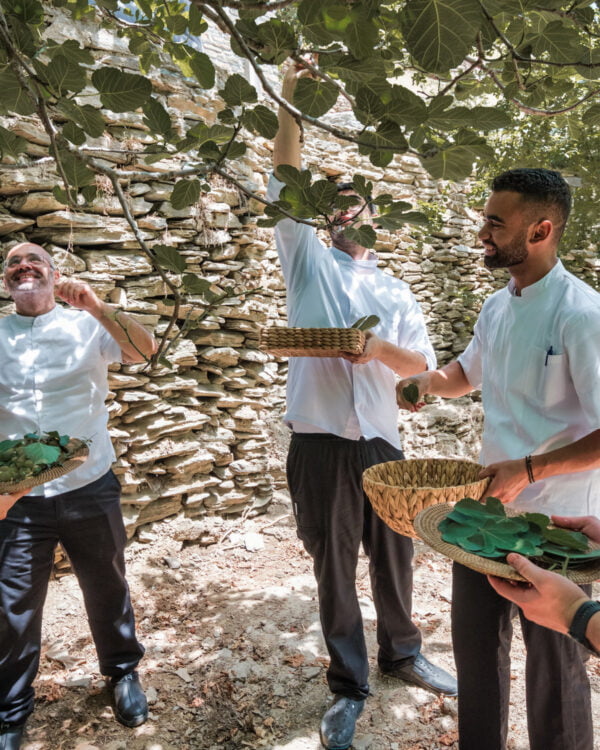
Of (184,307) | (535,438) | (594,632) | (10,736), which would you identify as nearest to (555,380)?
(535,438)

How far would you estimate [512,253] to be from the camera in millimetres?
1592

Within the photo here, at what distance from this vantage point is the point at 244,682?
8.04ft

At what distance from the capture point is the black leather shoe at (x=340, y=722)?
6.58ft

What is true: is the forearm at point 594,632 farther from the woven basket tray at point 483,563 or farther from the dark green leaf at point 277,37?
the dark green leaf at point 277,37

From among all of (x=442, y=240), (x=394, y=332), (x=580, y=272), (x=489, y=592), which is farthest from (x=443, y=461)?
(x=580, y=272)

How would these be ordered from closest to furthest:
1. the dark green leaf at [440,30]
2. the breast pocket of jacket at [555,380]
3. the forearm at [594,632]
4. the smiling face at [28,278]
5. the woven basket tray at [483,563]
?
1. the dark green leaf at [440,30]
2. the forearm at [594,632]
3. the woven basket tray at [483,563]
4. the breast pocket of jacket at [555,380]
5. the smiling face at [28,278]

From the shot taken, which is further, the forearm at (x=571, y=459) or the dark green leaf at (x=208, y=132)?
the forearm at (x=571, y=459)

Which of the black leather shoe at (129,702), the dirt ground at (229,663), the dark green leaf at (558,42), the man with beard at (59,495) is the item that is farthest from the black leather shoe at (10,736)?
the dark green leaf at (558,42)

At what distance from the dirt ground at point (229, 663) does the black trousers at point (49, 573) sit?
0.80 ft

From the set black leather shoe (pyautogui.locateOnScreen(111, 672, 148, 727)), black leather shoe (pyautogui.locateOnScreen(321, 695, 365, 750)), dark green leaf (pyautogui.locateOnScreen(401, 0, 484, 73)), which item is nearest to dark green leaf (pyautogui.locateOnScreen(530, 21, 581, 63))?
dark green leaf (pyautogui.locateOnScreen(401, 0, 484, 73))

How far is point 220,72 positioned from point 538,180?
2998 mm

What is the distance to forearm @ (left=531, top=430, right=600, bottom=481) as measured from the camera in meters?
1.39

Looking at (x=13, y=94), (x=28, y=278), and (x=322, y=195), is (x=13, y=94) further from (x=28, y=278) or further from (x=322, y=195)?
(x=28, y=278)

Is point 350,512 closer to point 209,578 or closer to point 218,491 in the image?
point 209,578
